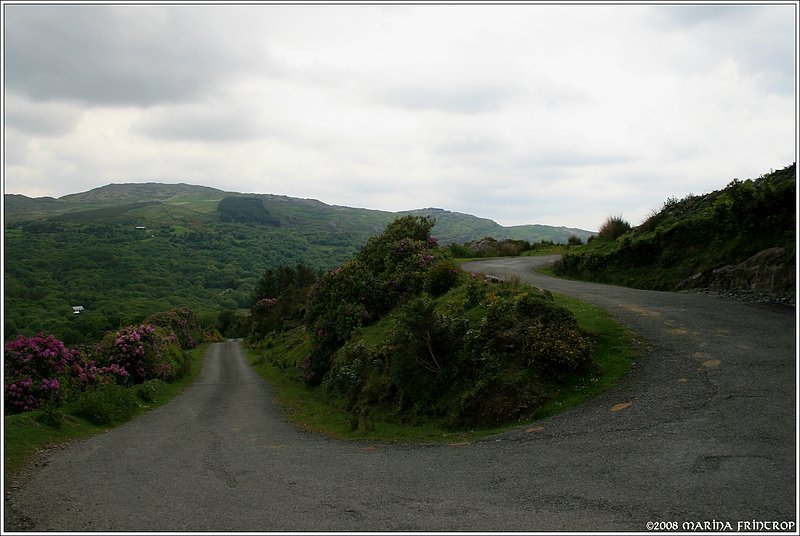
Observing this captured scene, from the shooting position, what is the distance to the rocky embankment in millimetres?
14758

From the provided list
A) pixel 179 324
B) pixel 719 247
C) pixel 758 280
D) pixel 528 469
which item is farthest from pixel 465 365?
pixel 179 324

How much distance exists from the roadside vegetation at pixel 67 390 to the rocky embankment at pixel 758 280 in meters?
18.2

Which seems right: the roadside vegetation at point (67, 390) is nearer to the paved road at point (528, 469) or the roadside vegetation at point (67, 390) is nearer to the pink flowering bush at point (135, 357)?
the pink flowering bush at point (135, 357)

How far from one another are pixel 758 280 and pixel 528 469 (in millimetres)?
11821

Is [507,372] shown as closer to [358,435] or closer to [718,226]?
[358,435]

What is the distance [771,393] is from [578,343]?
12.9 ft

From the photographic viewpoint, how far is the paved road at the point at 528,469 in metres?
6.32

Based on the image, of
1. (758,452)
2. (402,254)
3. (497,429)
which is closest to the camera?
(758,452)

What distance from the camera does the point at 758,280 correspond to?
51.6 feet

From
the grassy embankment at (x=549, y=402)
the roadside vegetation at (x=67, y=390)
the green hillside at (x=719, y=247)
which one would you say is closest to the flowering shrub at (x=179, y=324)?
the roadside vegetation at (x=67, y=390)

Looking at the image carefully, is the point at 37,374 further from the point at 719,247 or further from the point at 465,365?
the point at 719,247

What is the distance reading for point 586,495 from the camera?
22.0ft

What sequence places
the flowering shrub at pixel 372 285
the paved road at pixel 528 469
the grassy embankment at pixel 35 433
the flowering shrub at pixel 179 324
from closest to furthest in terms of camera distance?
1. the paved road at pixel 528 469
2. the grassy embankment at pixel 35 433
3. the flowering shrub at pixel 372 285
4. the flowering shrub at pixel 179 324

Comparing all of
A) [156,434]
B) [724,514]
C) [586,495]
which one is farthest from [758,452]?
[156,434]
